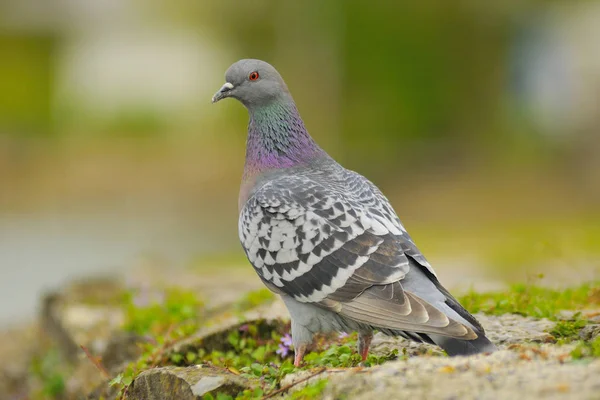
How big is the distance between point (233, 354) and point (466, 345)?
173 centimetres

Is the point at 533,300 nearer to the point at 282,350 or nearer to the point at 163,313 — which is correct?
the point at 282,350

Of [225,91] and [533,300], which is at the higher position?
[225,91]

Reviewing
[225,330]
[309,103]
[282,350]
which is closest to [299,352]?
[282,350]

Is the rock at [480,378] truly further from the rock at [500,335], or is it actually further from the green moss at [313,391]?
the rock at [500,335]

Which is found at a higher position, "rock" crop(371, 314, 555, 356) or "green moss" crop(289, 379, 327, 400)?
"green moss" crop(289, 379, 327, 400)

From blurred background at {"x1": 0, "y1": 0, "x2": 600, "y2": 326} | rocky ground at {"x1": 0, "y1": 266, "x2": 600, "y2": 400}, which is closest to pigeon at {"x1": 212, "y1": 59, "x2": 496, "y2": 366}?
rocky ground at {"x1": 0, "y1": 266, "x2": 600, "y2": 400}

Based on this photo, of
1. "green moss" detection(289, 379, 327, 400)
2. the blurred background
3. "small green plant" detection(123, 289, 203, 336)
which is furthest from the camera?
the blurred background

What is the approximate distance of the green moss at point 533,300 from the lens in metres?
5.35

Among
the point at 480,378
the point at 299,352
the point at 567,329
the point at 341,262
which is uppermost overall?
the point at 341,262

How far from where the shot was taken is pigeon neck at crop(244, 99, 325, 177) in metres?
5.40

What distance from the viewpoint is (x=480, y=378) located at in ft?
11.6

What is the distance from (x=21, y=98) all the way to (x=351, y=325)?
22.6 m

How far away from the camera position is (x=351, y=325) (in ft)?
15.1

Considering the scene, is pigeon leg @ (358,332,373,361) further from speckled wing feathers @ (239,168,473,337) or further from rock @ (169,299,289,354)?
rock @ (169,299,289,354)
